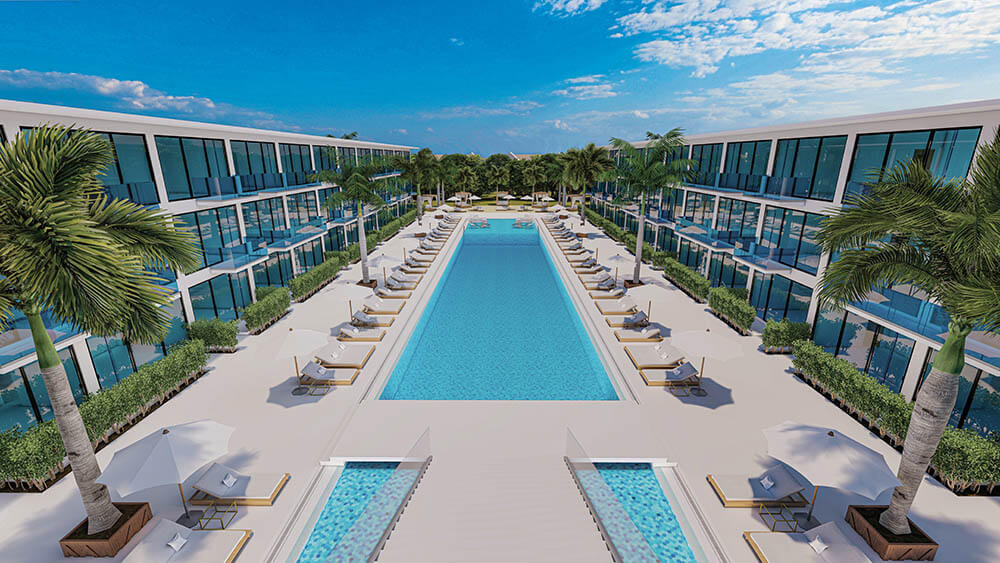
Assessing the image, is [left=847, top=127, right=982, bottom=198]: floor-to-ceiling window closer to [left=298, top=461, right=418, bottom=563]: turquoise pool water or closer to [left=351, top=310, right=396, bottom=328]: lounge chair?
[left=298, top=461, right=418, bottom=563]: turquoise pool water

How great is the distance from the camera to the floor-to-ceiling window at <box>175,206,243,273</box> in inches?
628

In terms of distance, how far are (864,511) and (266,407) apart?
14448 millimetres

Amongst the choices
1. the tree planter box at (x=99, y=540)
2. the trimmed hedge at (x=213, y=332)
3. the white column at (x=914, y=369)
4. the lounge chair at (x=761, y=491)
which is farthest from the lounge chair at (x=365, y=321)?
the white column at (x=914, y=369)

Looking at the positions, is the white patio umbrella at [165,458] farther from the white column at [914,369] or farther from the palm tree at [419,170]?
the palm tree at [419,170]

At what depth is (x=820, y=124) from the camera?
14.8 m

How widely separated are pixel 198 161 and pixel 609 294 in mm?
19646

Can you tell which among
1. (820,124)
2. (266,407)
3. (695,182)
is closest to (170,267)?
(266,407)

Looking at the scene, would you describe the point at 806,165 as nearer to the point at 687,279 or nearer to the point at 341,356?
the point at 687,279

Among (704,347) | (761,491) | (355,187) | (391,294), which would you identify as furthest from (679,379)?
(355,187)

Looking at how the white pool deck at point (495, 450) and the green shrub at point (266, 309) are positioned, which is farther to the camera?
the green shrub at point (266, 309)

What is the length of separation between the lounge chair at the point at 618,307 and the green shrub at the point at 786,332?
16.6 ft

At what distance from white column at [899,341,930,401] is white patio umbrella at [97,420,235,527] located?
56.8 feet

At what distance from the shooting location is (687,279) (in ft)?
69.9

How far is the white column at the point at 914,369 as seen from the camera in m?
11.2
